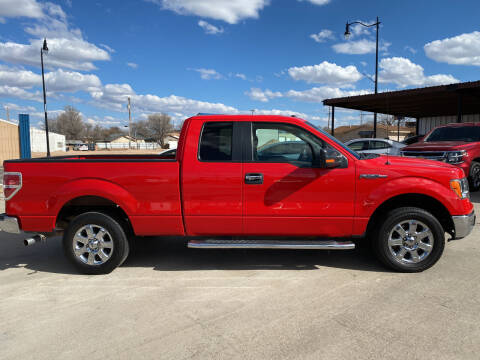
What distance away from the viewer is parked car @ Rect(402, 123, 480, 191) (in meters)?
9.09

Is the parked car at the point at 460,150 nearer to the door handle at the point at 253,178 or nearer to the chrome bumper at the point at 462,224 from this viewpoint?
the chrome bumper at the point at 462,224

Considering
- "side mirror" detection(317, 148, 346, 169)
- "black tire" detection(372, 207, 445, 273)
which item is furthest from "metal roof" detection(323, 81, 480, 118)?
"side mirror" detection(317, 148, 346, 169)

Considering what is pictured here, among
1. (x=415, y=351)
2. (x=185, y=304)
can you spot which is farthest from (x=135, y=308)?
(x=415, y=351)

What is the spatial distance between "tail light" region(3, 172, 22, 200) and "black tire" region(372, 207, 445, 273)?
419 centimetres

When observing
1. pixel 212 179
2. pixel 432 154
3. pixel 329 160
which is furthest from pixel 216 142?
pixel 432 154

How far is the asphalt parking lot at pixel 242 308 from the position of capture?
2730mm

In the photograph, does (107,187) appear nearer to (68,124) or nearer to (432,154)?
(432,154)

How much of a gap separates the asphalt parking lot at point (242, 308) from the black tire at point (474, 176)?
5.39 meters

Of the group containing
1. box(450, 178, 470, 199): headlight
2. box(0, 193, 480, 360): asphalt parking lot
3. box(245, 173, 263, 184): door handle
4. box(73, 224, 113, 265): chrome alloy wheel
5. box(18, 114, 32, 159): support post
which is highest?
box(18, 114, 32, 159): support post

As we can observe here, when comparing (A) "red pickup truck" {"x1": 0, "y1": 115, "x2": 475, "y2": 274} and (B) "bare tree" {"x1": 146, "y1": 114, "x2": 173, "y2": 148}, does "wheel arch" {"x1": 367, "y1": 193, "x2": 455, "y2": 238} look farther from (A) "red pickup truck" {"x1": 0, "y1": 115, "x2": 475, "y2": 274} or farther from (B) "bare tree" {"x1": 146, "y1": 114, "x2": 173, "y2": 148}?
(B) "bare tree" {"x1": 146, "y1": 114, "x2": 173, "y2": 148}

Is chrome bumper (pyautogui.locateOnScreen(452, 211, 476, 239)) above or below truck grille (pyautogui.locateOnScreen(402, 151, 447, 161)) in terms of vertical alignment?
below

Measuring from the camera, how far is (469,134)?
396 inches

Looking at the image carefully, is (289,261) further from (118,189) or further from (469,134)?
(469,134)

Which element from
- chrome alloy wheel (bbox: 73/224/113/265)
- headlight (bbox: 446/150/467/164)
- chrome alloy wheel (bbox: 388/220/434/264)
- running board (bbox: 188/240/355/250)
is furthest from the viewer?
headlight (bbox: 446/150/467/164)
